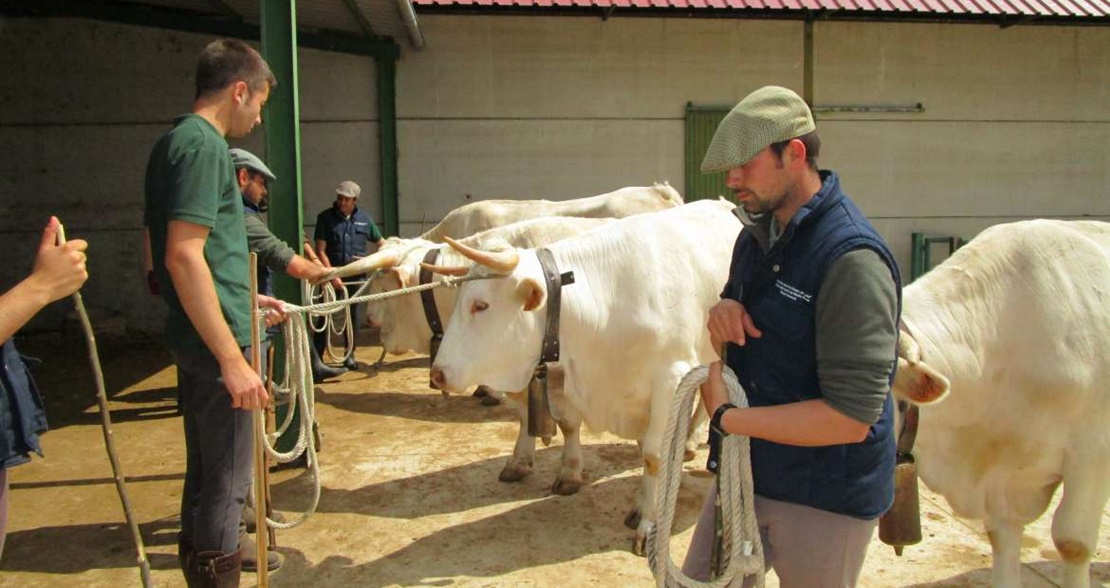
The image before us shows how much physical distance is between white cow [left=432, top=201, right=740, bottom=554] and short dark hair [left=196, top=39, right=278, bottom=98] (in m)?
1.33

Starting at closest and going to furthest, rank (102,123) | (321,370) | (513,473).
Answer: (513,473) → (321,370) → (102,123)

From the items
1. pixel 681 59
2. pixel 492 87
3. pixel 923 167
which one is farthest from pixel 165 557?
pixel 923 167

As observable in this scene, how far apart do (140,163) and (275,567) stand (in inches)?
343

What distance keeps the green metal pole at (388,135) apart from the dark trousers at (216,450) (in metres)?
7.73

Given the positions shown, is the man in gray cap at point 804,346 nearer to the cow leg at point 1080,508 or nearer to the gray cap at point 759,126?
the gray cap at point 759,126

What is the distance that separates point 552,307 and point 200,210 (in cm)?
184

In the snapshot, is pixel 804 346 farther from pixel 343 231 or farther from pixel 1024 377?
pixel 343 231

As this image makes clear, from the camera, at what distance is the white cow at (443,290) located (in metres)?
4.77

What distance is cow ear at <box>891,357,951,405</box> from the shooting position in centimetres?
215

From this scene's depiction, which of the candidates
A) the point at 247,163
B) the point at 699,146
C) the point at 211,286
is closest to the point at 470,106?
the point at 699,146

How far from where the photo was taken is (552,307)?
387cm

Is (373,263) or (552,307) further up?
(373,263)

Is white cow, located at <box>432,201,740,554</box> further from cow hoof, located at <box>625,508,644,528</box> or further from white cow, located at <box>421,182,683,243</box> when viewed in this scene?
white cow, located at <box>421,182,683,243</box>

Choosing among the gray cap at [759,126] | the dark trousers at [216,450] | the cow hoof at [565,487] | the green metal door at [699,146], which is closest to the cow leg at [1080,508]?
the gray cap at [759,126]
